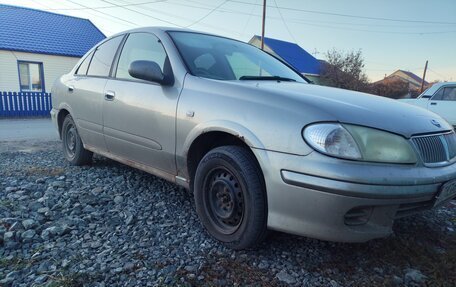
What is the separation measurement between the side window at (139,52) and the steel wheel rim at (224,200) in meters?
1.19

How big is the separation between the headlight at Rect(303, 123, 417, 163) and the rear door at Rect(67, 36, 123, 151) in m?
2.53

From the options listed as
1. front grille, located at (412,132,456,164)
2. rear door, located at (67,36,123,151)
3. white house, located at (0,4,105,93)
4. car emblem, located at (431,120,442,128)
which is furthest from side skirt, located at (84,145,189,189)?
white house, located at (0,4,105,93)

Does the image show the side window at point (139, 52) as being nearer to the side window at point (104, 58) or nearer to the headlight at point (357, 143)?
the side window at point (104, 58)

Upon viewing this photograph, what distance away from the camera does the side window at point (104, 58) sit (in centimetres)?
386

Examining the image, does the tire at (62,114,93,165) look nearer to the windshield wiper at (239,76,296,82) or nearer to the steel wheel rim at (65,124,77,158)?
the steel wheel rim at (65,124,77,158)

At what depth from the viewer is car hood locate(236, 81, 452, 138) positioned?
210 centimetres

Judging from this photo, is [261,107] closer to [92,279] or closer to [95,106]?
[92,279]

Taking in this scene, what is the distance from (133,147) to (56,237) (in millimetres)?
1059

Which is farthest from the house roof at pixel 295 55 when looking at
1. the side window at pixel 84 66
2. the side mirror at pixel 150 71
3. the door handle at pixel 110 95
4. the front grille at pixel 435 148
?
the front grille at pixel 435 148

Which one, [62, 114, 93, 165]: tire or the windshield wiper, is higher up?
the windshield wiper

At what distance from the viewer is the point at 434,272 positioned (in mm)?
2240

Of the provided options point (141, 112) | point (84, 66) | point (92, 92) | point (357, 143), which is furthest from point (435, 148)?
point (84, 66)

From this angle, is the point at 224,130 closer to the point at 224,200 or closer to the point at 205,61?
the point at 224,200

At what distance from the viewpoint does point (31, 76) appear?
16422 millimetres
